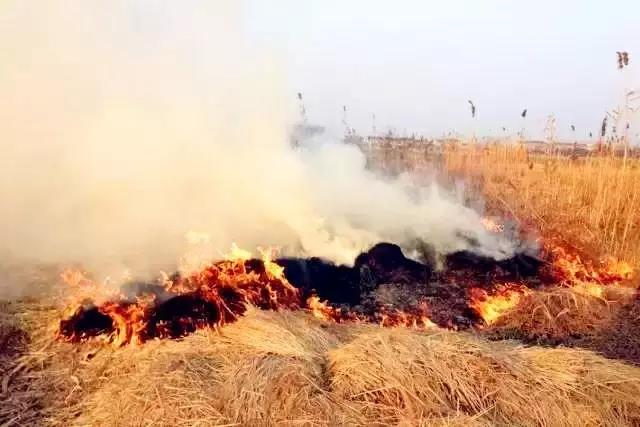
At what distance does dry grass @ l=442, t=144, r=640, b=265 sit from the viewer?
28.3ft

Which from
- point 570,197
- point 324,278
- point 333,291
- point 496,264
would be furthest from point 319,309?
point 570,197

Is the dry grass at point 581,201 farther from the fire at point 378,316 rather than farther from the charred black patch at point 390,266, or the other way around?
the fire at point 378,316

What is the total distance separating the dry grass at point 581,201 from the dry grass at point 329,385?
471 centimetres

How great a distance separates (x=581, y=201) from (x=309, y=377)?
813 cm

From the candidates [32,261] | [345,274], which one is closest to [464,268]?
[345,274]

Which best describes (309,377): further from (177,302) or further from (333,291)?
(333,291)

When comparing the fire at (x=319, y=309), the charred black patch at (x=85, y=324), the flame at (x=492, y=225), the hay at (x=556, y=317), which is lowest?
the hay at (x=556, y=317)

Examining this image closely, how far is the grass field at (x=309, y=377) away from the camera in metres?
3.84

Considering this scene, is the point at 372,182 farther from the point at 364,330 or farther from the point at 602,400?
the point at 602,400

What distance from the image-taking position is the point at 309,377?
160 inches

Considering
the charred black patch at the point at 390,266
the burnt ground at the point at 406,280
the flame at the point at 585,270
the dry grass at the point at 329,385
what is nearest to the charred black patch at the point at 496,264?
the burnt ground at the point at 406,280

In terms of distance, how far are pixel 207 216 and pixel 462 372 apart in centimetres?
477

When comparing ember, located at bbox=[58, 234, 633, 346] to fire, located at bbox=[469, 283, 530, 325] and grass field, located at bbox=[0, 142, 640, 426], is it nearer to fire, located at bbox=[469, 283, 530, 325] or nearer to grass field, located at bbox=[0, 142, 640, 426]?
fire, located at bbox=[469, 283, 530, 325]

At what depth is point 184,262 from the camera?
6.05 metres
